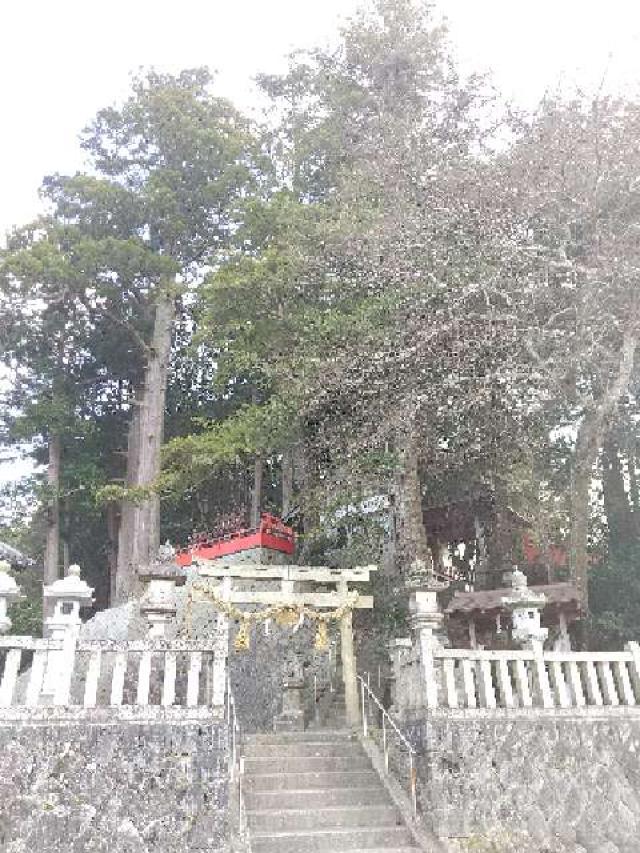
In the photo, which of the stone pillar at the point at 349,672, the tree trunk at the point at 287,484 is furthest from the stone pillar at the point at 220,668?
the tree trunk at the point at 287,484

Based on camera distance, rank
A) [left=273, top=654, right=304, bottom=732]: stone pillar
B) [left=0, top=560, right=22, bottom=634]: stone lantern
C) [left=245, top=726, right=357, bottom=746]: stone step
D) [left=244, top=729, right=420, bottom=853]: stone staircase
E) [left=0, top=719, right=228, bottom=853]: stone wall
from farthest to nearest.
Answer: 1. [left=273, top=654, right=304, bottom=732]: stone pillar
2. [left=245, top=726, right=357, bottom=746]: stone step
3. [left=0, top=560, right=22, bottom=634]: stone lantern
4. [left=244, top=729, right=420, bottom=853]: stone staircase
5. [left=0, top=719, right=228, bottom=853]: stone wall

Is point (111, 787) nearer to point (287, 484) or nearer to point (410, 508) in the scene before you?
point (410, 508)

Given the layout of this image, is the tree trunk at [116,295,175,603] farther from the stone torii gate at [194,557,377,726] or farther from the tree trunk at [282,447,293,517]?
the tree trunk at [282,447,293,517]

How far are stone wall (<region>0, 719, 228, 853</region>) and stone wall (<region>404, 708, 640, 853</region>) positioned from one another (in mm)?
2357

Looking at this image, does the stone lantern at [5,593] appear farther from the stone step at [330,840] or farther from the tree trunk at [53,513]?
the tree trunk at [53,513]

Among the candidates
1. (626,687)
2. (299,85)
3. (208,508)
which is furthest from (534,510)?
(299,85)

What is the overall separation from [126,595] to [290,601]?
5.85m

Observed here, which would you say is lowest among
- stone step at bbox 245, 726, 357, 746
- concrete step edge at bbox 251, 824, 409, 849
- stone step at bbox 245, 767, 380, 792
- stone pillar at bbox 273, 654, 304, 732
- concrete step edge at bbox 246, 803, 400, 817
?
concrete step edge at bbox 251, 824, 409, 849

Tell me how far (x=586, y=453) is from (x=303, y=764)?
6.81 meters

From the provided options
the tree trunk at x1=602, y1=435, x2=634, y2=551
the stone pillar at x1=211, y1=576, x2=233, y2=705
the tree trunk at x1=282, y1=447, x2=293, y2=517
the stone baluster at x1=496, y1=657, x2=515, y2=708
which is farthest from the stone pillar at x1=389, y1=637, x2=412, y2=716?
the tree trunk at x1=602, y1=435, x2=634, y2=551

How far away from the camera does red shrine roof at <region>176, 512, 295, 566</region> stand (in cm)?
1595

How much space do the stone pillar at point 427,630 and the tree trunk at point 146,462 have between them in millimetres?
7343

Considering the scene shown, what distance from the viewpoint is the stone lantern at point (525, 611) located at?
8.91 m

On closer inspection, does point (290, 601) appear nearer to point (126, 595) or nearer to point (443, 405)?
point (443, 405)
